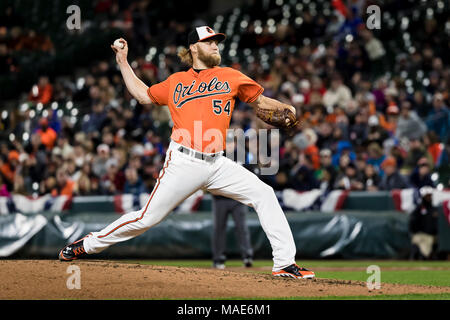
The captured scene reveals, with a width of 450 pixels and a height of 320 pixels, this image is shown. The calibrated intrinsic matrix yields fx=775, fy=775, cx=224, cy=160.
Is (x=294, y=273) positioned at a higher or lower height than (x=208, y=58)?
lower

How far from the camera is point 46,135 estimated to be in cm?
1923

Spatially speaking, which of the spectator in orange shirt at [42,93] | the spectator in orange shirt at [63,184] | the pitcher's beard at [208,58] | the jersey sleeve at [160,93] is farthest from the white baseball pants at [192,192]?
the spectator in orange shirt at [42,93]

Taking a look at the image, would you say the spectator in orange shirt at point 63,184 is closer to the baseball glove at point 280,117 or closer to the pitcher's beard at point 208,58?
the pitcher's beard at point 208,58

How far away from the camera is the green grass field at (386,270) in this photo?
8455 mm

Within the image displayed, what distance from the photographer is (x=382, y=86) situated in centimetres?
1736

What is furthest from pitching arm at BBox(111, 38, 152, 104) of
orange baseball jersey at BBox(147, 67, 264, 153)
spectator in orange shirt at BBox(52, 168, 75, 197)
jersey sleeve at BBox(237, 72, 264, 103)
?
spectator in orange shirt at BBox(52, 168, 75, 197)

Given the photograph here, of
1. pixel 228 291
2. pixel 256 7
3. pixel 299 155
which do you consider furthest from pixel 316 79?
pixel 228 291

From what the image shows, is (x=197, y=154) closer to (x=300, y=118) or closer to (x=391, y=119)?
(x=391, y=119)

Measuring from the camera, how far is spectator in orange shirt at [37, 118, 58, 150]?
19109 millimetres

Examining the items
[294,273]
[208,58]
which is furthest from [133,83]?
[294,273]

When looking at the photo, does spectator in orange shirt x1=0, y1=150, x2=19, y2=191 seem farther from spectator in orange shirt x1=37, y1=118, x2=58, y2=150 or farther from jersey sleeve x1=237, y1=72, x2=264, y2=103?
jersey sleeve x1=237, y1=72, x2=264, y2=103

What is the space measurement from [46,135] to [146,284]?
513 inches
